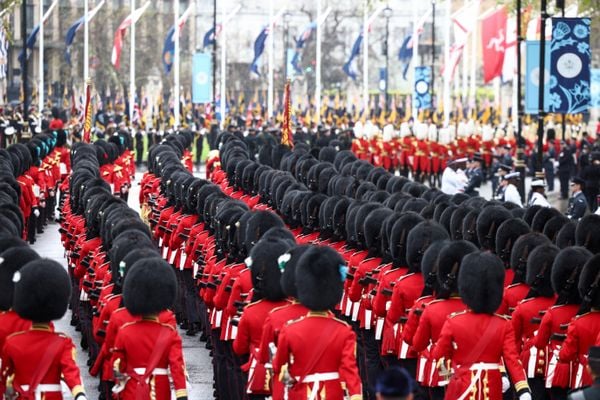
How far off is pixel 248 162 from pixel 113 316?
36.0 feet

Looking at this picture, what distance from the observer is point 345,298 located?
11961 mm

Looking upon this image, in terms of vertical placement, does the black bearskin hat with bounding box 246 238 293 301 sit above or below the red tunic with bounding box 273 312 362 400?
above

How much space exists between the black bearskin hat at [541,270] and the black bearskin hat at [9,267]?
3.03 m

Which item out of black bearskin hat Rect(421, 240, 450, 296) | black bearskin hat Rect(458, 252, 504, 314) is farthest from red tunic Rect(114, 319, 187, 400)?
black bearskin hat Rect(421, 240, 450, 296)

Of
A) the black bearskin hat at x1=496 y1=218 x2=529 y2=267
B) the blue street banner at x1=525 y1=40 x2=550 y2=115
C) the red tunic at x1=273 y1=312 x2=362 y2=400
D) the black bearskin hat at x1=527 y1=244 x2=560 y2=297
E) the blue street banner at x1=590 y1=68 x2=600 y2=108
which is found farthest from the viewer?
the blue street banner at x1=590 y1=68 x2=600 y2=108

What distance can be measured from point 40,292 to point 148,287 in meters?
0.64

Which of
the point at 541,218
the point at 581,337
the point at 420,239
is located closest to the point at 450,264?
the point at 581,337

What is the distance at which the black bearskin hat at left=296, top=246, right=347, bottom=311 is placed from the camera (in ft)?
26.6

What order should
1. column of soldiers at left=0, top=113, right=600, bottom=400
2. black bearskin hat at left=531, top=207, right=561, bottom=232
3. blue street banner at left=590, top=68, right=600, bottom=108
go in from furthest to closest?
blue street banner at left=590, top=68, right=600, bottom=108 < black bearskin hat at left=531, top=207, right=561, bottom=232 < column of soldiers at left=0, top=113, right=600, bottom=400

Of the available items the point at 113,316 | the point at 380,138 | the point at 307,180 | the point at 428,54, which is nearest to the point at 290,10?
the point at 428,54

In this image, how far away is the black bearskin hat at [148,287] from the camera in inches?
335

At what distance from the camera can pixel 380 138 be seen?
36.0 m

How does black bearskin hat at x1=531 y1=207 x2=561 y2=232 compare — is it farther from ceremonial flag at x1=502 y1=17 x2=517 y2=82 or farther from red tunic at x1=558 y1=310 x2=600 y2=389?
ceremonial flag at x1=502 y1=17 x2=517 y2=82

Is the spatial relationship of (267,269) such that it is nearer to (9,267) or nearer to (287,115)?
(9,267)
